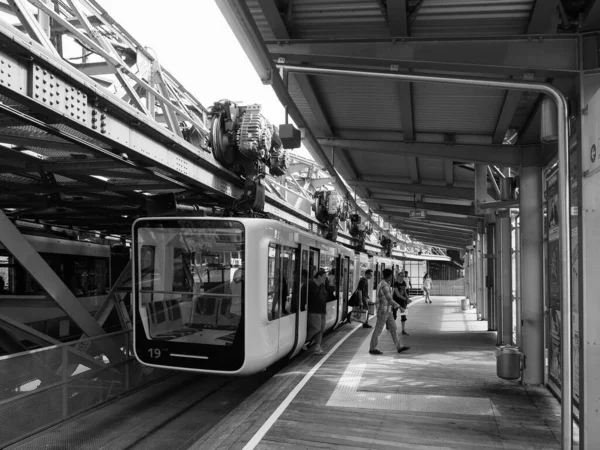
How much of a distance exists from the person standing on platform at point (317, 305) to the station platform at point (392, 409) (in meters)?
0.62

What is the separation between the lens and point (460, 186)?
15.7m

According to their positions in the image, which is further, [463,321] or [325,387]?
[463,321]

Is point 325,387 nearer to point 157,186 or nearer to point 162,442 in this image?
point 162,442

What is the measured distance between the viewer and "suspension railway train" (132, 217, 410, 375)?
26.3ft

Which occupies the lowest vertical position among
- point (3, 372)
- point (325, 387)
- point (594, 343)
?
point (325, 387)

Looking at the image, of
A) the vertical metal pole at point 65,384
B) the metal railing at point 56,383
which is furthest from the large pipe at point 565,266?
the vertical metal pole at point 65,384

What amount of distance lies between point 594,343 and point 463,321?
1539 centimetres

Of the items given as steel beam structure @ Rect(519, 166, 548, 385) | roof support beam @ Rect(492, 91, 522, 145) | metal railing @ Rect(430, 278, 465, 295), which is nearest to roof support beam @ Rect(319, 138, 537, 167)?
roof support beam @ Rect(492, 91, 522, 145)

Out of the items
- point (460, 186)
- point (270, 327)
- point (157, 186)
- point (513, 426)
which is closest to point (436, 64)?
point (513, 426)

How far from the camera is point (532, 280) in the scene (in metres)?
8.14

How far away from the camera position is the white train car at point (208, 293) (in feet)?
26.3

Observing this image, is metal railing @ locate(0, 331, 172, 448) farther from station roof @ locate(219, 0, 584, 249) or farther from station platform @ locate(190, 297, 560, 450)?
station roof @ locate(219, 0, 584, 249)

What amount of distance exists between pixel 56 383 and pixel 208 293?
2.27 m

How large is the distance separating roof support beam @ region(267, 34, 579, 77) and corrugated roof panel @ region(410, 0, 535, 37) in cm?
20
